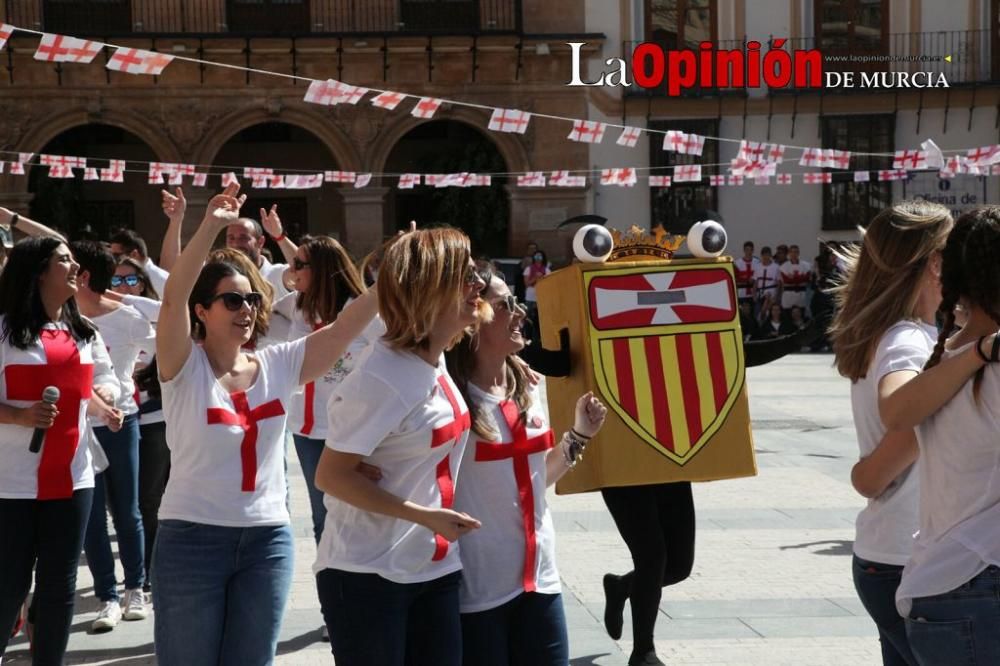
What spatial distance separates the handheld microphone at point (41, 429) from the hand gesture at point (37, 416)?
0.08ft

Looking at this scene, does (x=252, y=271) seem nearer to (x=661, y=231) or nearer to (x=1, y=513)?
(x=1, y=513)

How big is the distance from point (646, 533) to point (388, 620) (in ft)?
7.05

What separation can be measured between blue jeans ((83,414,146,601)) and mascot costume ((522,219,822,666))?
2122mm

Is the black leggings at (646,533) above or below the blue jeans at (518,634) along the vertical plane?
below

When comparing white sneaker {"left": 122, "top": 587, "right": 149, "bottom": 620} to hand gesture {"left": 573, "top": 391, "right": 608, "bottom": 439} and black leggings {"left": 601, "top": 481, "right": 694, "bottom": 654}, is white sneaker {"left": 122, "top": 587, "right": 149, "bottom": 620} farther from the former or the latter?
hand gesture {"left": 573, "top": 391, "right": 608, "bottom": 439}

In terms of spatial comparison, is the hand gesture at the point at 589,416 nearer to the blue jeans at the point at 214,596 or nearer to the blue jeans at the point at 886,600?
the blue jeans at the point at 886,600

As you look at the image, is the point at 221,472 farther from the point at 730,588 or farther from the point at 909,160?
the point at 909,160

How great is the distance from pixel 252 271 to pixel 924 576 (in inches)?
119

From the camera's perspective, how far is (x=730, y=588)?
263 inches

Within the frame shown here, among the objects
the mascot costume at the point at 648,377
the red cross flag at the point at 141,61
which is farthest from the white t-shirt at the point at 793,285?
the mascot costume at the point at 648,377

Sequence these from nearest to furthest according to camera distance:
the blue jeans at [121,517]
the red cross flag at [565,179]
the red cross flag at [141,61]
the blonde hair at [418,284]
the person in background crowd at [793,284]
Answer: the blonde hair at [418,284], the blue jeans at [121,517], the red cross flag at [141,61], the person in background crowd at [793,284], the red cross flag at [565,179]

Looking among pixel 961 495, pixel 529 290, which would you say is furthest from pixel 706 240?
pixel 529 290

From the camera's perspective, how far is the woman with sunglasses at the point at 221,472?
3.80 meters

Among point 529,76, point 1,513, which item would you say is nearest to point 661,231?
point 1,513
